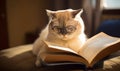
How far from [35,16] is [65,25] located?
1.36 meters

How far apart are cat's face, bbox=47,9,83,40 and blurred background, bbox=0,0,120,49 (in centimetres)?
70

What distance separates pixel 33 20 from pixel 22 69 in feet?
4.88

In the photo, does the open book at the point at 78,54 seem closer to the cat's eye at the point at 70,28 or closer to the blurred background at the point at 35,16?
the cat's eye at the point at 70,28

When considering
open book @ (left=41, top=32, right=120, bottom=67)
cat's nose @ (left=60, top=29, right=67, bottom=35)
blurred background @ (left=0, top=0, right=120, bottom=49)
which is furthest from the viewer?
blurred background @ (left=0, top=0, right=120, bottom=49)

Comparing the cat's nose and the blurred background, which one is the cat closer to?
the cat's nose

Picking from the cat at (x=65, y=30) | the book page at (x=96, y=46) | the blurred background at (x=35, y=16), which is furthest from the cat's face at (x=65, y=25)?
the blurred background at (x=35, y=16)

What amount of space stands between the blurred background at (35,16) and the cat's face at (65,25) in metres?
0.70

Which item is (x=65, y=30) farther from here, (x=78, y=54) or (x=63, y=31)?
(x=78, y=54)

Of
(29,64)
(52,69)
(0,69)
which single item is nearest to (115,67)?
(52,69)

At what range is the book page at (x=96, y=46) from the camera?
0.85 metres

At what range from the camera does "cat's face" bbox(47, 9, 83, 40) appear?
104cm

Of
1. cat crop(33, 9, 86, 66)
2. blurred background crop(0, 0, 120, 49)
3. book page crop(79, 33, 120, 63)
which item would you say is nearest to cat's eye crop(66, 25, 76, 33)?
cat crop(33, 9, 86, 66)

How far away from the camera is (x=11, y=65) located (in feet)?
3.17

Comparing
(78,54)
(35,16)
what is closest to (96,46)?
(78,54)
